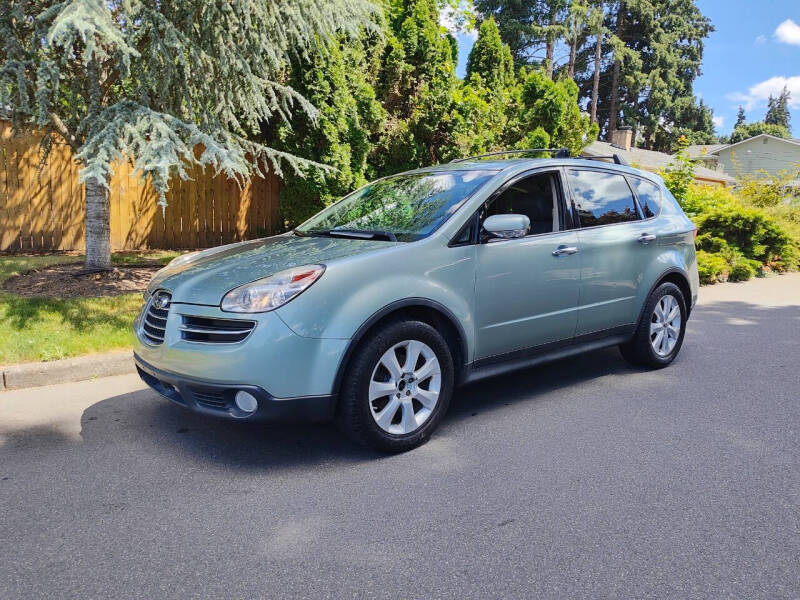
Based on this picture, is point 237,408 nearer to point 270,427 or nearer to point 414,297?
point 270,427

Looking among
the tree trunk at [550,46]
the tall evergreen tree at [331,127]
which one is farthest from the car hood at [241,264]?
the tree trunk at [550,46]

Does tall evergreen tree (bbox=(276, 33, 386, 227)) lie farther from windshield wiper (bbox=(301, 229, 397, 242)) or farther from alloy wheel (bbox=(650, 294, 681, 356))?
alloy wheel (bbox=(650, 294, 681, 356))

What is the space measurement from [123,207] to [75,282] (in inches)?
154

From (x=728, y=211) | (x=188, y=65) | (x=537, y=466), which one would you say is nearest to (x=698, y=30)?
(x=728, y=211)

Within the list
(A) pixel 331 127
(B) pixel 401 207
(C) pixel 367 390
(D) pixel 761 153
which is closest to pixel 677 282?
(B) pixel 401 207

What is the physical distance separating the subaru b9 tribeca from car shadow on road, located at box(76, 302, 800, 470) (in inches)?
13.2

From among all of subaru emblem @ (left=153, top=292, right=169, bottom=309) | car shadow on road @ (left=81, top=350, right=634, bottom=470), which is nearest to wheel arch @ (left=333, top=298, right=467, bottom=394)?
car shadow on road @ (left=81, top=350, right=634, bottom=470)

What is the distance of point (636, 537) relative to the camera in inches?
111

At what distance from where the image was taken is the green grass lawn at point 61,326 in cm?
525

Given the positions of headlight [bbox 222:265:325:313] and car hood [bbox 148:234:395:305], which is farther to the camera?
car hood [bbox 148:234:395:305]

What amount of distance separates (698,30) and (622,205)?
46.3m

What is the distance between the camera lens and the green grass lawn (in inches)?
207

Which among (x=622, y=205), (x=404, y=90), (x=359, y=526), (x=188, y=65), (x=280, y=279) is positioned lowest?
(x=359, y=526)

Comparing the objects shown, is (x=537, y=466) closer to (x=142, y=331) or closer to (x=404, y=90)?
(x=142, y=331)
